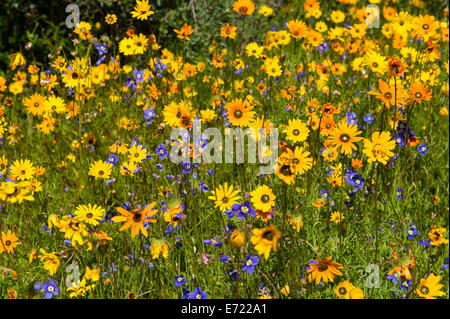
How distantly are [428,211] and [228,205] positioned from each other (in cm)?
135

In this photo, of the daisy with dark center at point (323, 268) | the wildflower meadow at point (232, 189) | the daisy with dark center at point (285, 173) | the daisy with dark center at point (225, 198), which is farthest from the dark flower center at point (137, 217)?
the daisy with dark center at point (323, 268)

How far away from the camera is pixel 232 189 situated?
190 cm

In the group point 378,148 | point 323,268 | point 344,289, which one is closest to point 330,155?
point 378,148

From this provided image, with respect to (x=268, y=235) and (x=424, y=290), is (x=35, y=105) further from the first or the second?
(x=424, y=290)

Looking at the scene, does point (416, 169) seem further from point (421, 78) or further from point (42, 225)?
point (42, 225)

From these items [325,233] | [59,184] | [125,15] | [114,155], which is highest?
[125,15]

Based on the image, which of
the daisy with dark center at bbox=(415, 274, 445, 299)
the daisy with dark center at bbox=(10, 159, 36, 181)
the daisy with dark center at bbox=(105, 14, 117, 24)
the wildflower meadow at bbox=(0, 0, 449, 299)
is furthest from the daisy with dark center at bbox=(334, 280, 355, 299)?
the daisy with dark center at bbox=(105, 14, 117, 24)

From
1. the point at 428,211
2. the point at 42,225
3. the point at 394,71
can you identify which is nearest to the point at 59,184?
the point at 42,225

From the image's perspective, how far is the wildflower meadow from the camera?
1744 mm

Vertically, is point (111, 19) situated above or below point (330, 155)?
above

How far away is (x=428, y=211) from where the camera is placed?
8.20ft

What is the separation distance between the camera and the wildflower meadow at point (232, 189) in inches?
68.7

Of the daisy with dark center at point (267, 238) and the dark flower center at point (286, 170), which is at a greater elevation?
the dark flower center at point (286, 170)

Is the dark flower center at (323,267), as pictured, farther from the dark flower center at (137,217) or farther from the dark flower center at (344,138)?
the dark flower center at (137,217)
